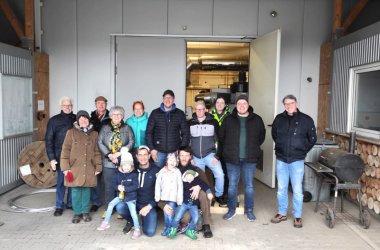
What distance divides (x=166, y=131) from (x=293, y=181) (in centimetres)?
156

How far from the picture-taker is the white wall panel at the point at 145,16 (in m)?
6.21

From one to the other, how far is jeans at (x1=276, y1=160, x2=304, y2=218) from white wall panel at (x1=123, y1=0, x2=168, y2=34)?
11.1 feet

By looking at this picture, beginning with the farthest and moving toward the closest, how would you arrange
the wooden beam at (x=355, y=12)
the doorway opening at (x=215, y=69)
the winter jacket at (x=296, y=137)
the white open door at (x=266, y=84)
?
the doorway opening at (x=215, y=69) → the wooden beam at (x=355, y=12) → the white open door at (x=266, y=84) → the winter jacket at (x=296, y=137)

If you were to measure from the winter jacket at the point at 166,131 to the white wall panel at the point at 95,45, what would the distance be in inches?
92.5

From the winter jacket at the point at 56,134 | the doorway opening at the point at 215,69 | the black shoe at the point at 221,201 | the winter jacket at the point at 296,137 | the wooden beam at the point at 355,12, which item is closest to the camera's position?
the winter jacket at the point at 296,137

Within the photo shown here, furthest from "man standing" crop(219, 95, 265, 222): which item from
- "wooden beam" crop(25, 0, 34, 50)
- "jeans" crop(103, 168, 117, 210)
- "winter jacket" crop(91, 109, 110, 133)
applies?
"wooden beam" crop(25, 0, 34, 50)

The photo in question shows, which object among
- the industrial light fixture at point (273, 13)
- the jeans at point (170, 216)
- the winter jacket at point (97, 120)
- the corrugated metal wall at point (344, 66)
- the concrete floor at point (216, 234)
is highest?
the industrial light fixture at point (273, 13)

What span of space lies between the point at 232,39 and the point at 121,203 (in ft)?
12.4

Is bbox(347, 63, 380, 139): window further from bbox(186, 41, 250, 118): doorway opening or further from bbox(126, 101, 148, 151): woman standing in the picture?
bbox(126, 101, 148, 151): woman standing

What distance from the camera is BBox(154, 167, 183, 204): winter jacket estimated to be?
145 inches

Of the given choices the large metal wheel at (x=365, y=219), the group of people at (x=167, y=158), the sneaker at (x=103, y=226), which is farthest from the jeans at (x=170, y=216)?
the large metal wheel at (x=365, y=219)

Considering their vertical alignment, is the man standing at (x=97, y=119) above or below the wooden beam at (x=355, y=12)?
below

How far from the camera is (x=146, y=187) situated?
12.3 feet

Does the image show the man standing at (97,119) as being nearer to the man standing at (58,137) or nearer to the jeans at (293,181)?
the man standing at (58,137)
